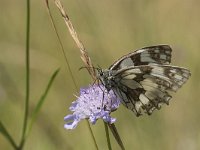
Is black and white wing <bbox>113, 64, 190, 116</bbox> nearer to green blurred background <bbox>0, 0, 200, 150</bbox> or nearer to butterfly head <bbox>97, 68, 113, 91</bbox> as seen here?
butterfly head <bbox>97, 68, 113, 91</bbox>

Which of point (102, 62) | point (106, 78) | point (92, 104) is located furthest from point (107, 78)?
point (102, 62)

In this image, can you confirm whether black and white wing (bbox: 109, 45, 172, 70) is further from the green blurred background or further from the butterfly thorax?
the green blurred background

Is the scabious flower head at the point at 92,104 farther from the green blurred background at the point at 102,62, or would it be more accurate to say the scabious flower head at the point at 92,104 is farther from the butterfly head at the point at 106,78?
the green blurred background at the point at 102,62

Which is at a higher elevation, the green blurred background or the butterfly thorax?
the butterfly thorax

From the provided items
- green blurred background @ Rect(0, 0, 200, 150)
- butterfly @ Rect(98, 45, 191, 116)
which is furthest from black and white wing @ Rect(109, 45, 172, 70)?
green blurred background @ Rect(0, 0, 200, 150)

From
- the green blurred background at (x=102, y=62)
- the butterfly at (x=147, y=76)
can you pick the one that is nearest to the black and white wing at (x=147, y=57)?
the butterfly at (x=147, y=76)

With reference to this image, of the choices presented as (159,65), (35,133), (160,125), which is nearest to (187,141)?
(160,125)

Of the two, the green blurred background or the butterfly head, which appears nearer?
the butterfly head

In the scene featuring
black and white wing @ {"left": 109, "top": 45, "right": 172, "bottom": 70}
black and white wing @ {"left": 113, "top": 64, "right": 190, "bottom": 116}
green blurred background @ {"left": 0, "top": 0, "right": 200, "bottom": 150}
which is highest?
black and white wing @ {"left": 109, "top": 45, "right": 172, "bottom": 70}
